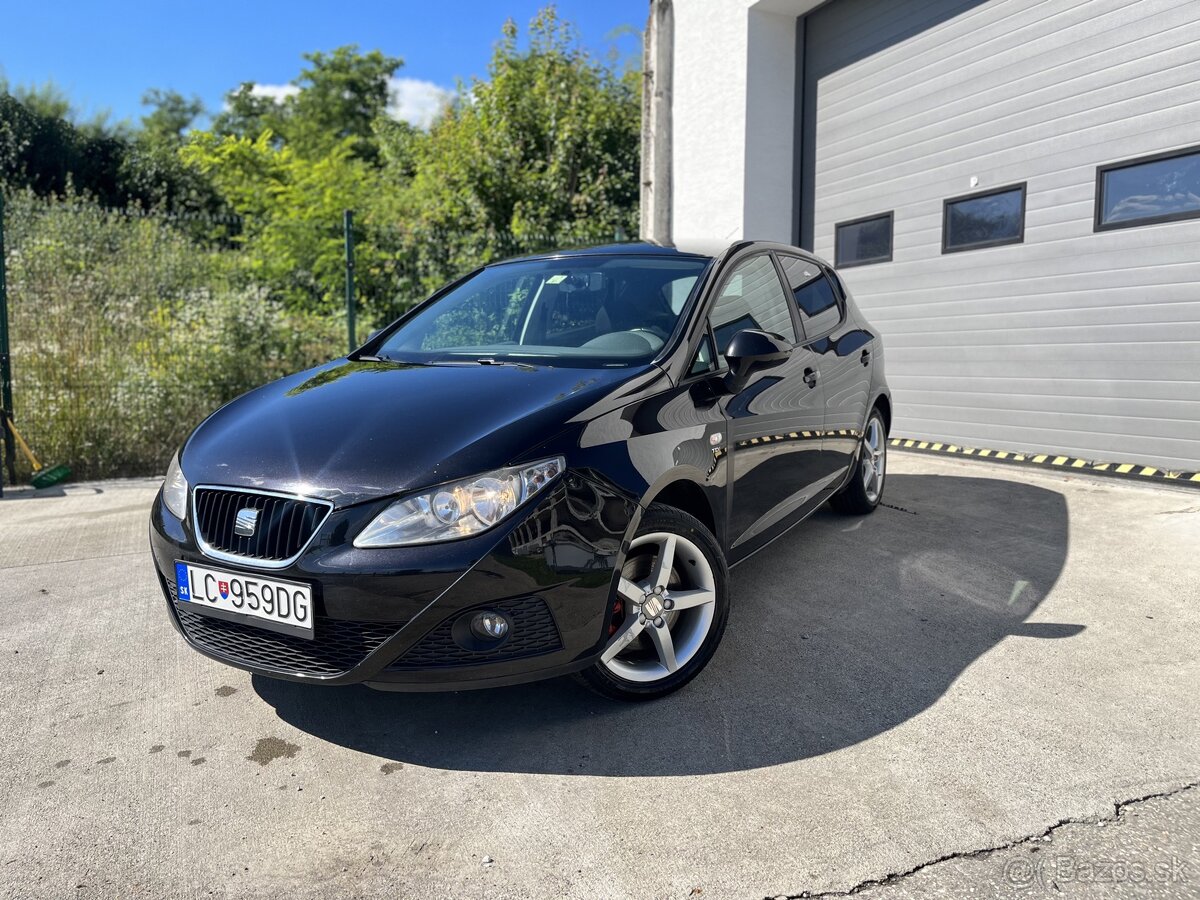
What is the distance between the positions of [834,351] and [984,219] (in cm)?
401

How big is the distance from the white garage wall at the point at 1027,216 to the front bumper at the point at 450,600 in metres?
5.54

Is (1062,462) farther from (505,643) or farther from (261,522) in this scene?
(261,522)

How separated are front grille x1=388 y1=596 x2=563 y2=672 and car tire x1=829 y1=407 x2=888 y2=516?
300cm

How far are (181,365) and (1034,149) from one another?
727 centimetres

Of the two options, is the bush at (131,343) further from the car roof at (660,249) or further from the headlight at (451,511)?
the headlight at (451,511)

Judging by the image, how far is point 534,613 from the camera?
2.40 m

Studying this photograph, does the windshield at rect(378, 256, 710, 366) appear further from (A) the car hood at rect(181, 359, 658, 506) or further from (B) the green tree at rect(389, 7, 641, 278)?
(B) the green tree at rect(389, 7, 641, 278)

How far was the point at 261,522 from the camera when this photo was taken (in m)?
2.46

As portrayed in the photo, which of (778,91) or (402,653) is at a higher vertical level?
(778,91)

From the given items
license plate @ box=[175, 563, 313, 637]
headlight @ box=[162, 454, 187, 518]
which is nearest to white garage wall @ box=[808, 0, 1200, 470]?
license plate @ box=[175, 563, 313, 637]

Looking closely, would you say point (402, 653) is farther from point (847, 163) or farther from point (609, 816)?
point (847, 163)

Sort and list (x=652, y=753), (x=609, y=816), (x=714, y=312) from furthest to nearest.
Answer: (x=714, y=312) < (x=652, y=753) < (x=609, y=816)

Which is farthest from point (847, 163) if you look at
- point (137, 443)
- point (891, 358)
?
point (137, 443)

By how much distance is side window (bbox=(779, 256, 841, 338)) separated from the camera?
433cm
